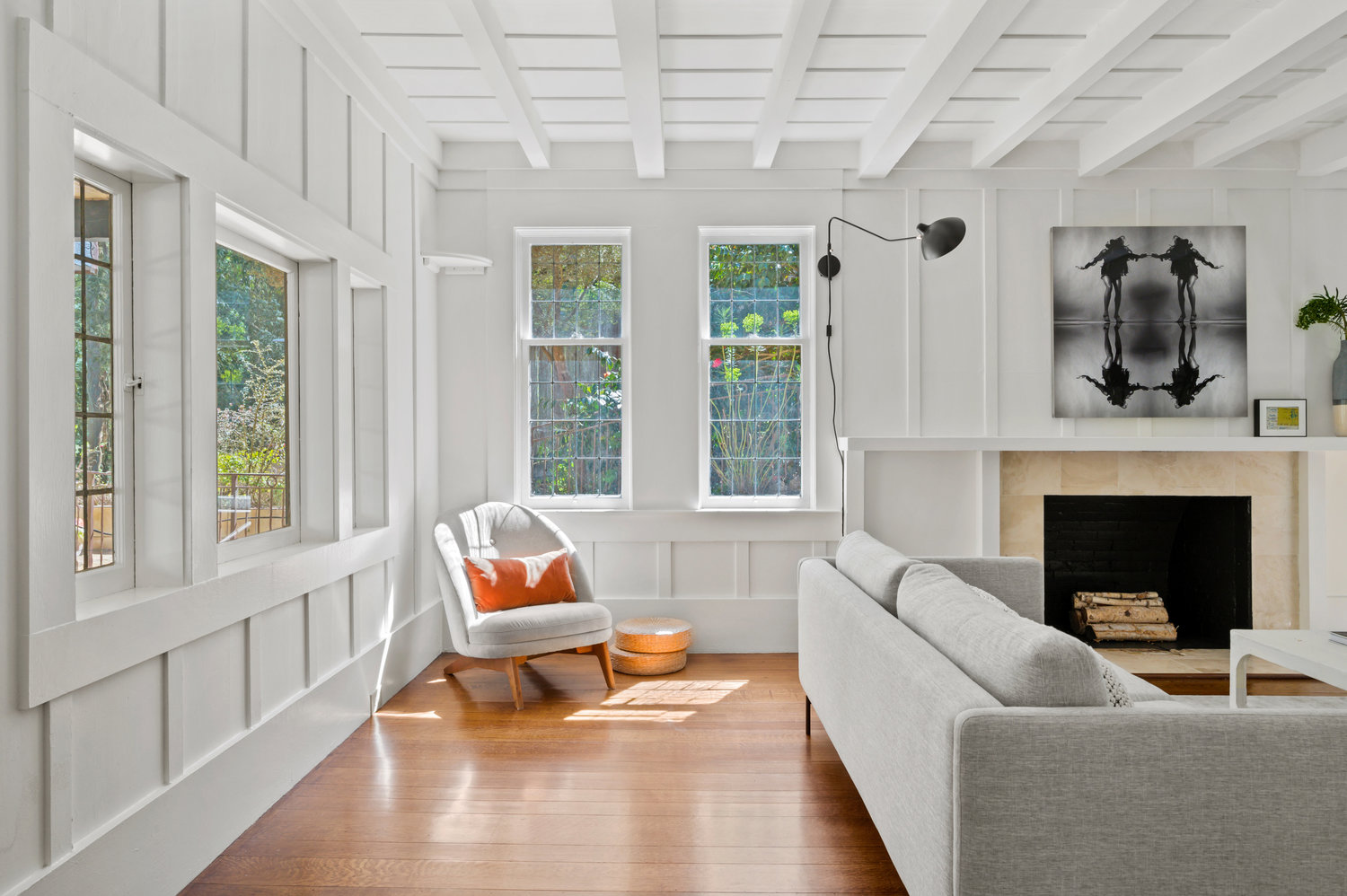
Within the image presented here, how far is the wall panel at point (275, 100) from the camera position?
7.84 feet

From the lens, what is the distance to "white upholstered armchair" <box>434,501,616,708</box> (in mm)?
3371

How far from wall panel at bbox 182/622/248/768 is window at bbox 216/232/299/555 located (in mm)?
344

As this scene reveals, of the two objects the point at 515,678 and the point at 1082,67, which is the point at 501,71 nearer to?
the point at 1082,67

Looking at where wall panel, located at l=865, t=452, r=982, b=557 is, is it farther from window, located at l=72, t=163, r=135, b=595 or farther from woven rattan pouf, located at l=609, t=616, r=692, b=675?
window, located at l=72, t=163, r=135, b=595

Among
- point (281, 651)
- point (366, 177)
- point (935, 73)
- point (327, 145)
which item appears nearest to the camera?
point (281, 651)

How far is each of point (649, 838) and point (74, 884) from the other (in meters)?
1.38

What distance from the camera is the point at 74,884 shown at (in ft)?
5.52

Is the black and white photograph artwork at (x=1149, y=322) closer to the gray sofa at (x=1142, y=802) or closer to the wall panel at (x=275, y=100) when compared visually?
the gray sofa at (x=1142, y=802)

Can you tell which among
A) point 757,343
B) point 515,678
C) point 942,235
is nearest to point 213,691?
point 515,678

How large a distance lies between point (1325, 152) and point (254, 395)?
16.7 ft

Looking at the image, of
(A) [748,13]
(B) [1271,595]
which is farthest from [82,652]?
(B) [1271,595]

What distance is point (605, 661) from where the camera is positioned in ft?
11.9

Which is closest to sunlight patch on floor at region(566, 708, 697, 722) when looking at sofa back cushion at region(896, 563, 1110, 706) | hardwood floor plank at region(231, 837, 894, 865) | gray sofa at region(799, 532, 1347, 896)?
hardwood floor plank at region(231, 837, 894, 865)

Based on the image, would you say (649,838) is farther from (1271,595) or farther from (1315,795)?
(1271,595)
